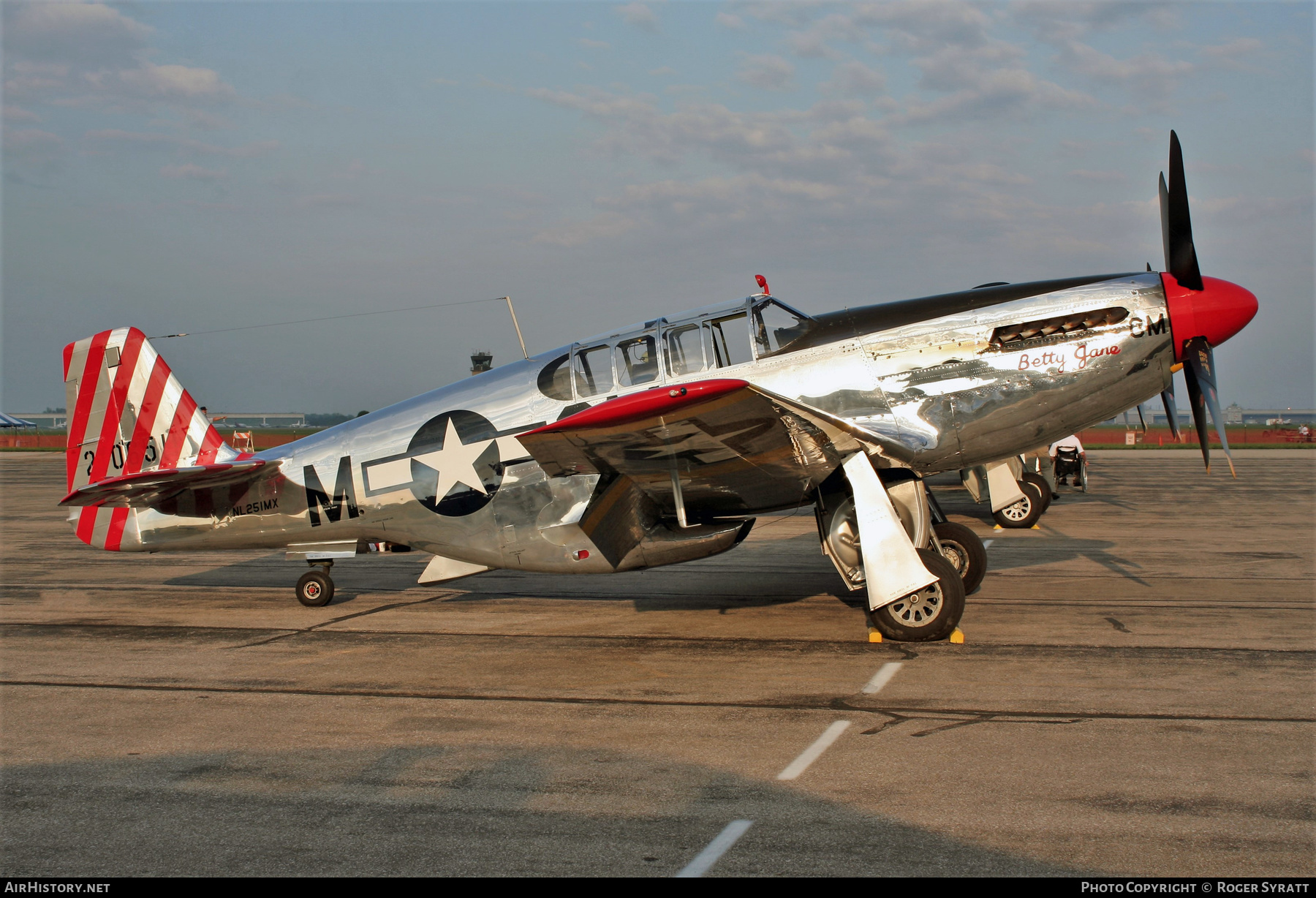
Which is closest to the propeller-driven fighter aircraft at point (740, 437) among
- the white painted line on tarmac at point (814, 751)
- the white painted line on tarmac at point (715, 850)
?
the white painted line on tarmac at point (814, 751)

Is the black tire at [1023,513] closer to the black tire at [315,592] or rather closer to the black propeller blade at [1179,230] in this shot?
the black propeller blade at [1179,230]

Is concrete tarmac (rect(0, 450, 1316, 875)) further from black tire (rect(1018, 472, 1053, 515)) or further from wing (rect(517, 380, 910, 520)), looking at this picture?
black tire (rect(1018, 472, 1053, 515))

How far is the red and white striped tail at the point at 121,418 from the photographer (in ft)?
34.3

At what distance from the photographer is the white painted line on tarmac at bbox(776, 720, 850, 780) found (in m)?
4.67

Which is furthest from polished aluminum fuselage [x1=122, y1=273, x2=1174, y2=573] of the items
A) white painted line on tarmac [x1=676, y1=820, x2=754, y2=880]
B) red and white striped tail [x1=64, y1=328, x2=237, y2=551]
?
white painted line on tarmac [x1=676, y1=820, x2=754, y2=880]

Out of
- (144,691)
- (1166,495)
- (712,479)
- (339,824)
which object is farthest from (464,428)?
(1166,495)

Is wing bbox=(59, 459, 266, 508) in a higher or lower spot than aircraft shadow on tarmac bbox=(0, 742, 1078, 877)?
higher

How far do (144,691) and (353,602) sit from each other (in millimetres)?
3780

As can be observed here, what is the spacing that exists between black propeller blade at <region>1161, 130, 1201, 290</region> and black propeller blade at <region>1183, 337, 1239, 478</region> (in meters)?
0.52

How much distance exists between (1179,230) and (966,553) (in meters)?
3.60

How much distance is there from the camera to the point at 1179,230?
7449 mm

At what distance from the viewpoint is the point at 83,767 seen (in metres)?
5.03

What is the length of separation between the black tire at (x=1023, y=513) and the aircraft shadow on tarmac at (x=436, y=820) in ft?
39.5
